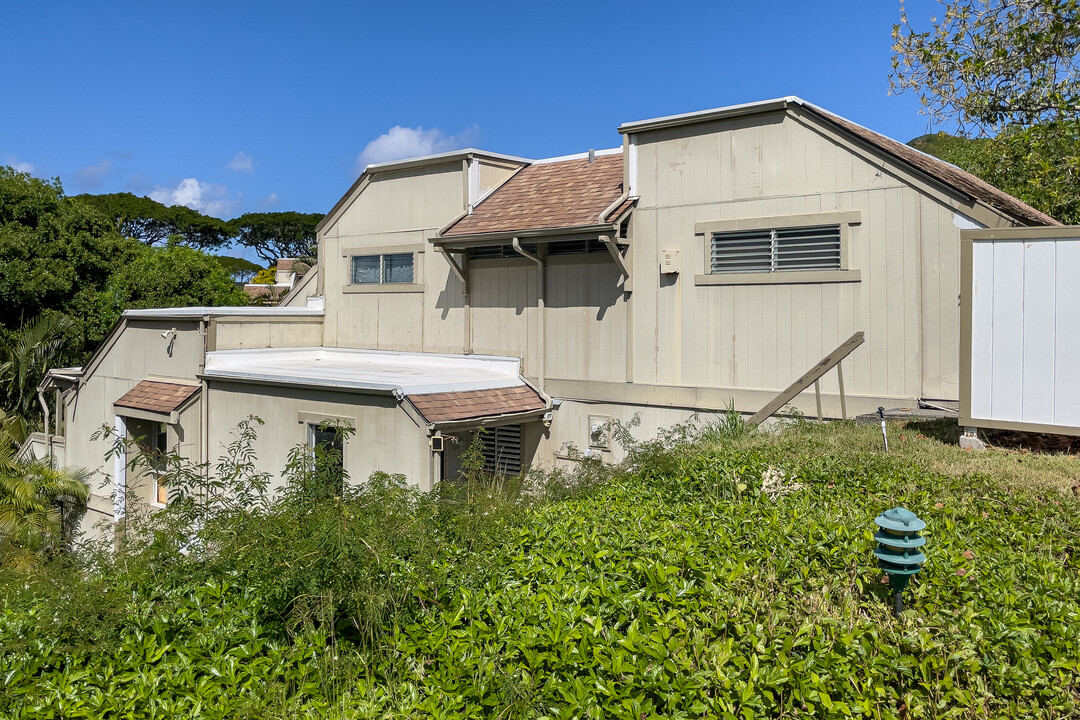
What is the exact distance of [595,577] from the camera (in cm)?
529

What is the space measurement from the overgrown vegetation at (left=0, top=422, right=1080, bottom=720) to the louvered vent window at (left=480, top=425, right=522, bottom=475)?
19.2 ft

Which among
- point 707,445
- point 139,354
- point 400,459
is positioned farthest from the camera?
point 139,354

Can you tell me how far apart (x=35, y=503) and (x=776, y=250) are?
13330mm

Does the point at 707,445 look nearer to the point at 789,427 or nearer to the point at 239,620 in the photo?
the point at 789,427

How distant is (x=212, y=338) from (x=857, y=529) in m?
11.5

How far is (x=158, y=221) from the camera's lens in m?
61.3

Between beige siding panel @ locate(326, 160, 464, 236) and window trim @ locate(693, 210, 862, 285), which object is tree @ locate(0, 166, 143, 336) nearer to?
beige siding panel @ locate(326, 160, 464, 236)

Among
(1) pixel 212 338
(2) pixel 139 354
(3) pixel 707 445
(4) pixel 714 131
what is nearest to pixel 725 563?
(3) pixel 707 445

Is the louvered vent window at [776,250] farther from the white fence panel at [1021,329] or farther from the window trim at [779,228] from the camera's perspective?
the white fence panel at [1021,329]

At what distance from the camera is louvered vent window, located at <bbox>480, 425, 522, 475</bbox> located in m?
13.2

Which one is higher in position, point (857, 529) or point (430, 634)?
point (857, 529)

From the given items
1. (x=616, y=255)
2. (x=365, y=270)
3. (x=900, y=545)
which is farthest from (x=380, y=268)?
(x=900, y=545)

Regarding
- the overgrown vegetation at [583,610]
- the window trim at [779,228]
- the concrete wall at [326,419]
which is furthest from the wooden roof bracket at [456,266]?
the overgrown vegetation at [583,610]

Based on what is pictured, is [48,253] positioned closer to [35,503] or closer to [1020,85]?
[35,503]
